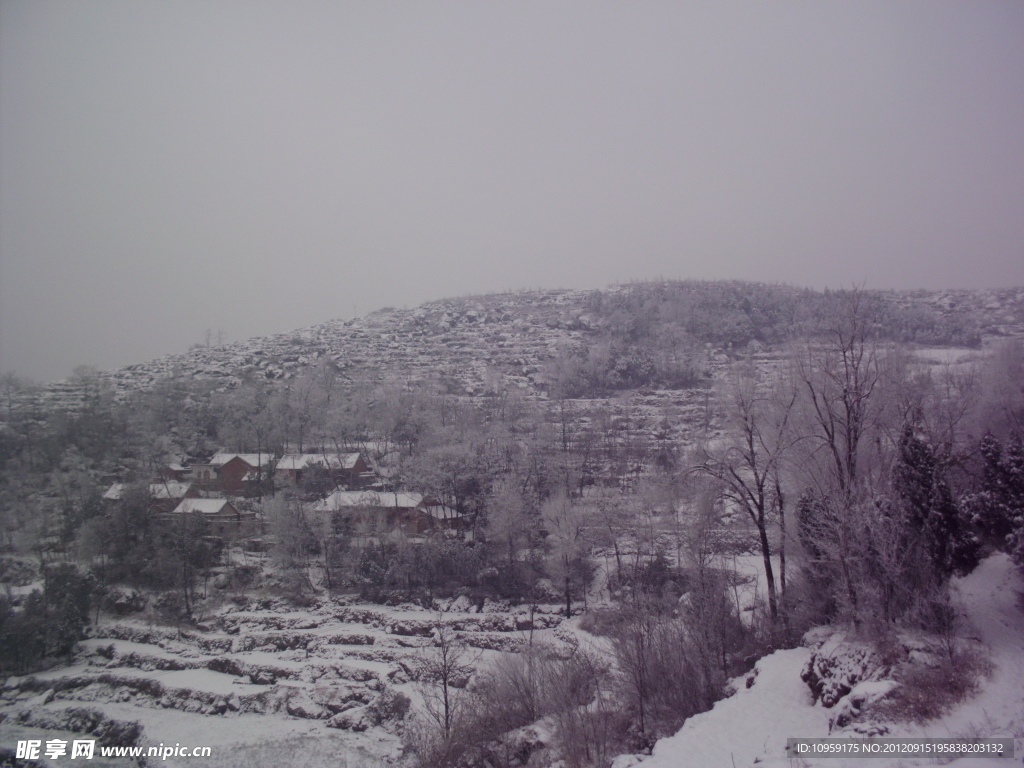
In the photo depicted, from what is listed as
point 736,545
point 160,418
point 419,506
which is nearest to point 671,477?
point 736,545

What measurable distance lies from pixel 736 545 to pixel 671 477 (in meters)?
4.90

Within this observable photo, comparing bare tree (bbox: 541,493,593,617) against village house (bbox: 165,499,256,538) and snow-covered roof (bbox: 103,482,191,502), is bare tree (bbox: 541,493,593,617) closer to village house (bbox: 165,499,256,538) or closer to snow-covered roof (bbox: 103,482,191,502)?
village house (bbox: 165,499,256,538)

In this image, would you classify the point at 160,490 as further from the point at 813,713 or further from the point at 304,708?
the point at 813,713

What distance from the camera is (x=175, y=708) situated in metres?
19.1

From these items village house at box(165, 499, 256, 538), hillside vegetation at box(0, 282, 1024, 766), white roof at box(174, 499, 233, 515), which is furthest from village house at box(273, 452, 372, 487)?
white roof at box(174, 499, 233, 515)

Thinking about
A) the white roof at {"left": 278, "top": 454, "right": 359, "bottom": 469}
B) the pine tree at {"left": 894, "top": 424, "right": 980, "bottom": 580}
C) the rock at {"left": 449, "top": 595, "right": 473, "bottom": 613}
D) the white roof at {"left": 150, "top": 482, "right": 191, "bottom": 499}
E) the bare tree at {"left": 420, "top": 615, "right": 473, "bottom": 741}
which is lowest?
the rock at {"left": 449, "top": 595, "right": 473, "bottom": 613}

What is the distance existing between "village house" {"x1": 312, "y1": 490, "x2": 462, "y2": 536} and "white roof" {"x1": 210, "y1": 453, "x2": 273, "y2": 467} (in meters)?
7.94

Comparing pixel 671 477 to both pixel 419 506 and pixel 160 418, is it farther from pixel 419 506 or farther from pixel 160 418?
pixel 160 418

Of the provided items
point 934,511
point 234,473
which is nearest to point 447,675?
point 934,511

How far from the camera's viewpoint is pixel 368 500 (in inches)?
1206

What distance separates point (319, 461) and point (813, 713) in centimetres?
3251

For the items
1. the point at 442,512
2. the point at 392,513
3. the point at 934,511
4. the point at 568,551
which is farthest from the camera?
the point at 442,512

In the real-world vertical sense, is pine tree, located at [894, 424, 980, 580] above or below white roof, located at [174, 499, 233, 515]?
above

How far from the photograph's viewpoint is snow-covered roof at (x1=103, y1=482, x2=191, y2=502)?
31.9 m
